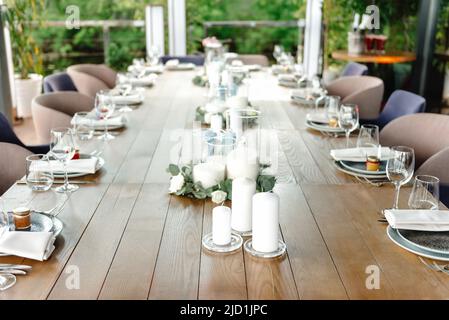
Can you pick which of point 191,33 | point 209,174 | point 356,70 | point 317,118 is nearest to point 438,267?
point 209,174

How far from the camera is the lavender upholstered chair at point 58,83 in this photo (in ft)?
14.6

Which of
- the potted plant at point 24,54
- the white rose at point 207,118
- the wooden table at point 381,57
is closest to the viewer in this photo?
the white rose at point 207,118

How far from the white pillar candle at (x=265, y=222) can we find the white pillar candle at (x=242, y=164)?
0.37m

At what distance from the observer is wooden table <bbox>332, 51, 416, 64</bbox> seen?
6.29m

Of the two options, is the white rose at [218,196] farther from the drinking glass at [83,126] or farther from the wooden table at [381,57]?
the wooden table at [381,57]

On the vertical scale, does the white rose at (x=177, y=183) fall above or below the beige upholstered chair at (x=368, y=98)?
above

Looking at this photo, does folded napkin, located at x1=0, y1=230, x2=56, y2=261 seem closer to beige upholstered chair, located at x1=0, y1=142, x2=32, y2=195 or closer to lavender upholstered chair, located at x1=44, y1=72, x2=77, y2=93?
beige upholstered chair, located at x1=0, y1=142, x2=32, y2=195

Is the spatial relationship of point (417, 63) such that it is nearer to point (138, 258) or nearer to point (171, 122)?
point (171, 122)

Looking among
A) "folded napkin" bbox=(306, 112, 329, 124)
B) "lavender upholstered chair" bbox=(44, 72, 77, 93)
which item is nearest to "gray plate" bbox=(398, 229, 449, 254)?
"folded napkin" bbox=(306, 112, 329, 124)

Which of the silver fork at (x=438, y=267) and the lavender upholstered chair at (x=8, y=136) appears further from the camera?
the lavender upholstered chair at (x=8, y=136)

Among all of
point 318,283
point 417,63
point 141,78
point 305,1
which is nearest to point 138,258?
point 318,283

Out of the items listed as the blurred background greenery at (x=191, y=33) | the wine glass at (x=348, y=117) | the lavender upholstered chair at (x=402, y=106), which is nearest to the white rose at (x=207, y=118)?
the wine glass at (x=348, y=117)

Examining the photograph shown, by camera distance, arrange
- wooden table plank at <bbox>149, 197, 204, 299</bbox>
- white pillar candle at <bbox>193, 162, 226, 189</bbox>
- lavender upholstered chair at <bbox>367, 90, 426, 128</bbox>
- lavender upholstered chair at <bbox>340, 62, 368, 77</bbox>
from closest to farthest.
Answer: wooden table plank at <bbox>149, 197, 204, 299</bbox> < white pillar candle at <bbox>193, 162, 226, 189</bbox> < lavender upholstered chair at <bbox>367, 90, 426, 128</bbox> < lavender upholstered chair at <bbox>340, 62, 368, 77</bbox>

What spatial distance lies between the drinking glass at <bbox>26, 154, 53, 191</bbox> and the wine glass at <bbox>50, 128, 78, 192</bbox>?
0.06 m
